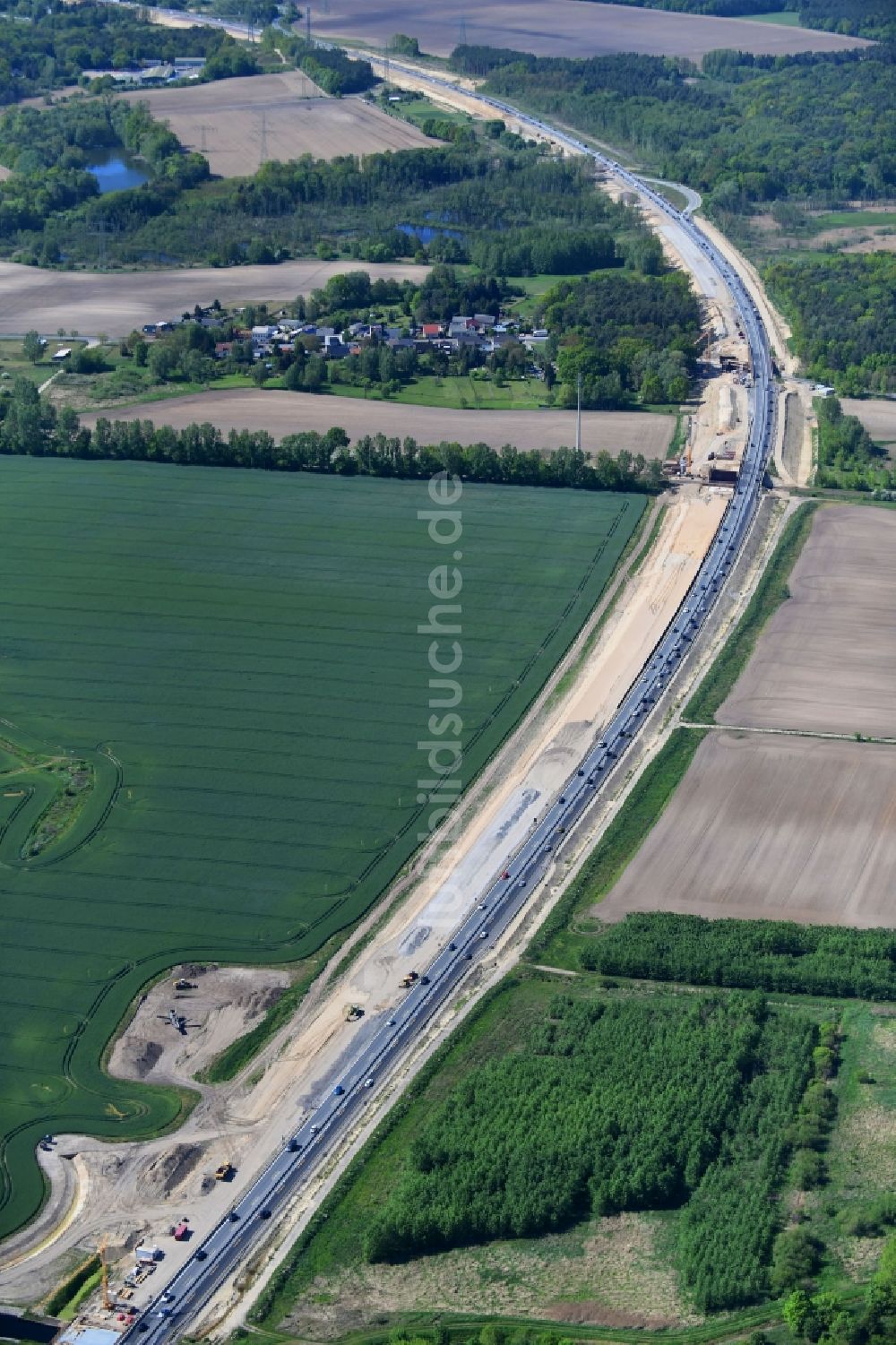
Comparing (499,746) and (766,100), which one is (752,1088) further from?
(766,100)

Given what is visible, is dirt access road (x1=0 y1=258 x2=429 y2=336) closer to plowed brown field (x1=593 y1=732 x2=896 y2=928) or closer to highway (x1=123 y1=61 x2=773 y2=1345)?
highway (x1=123 y1=61 x2=773 y2=1345)

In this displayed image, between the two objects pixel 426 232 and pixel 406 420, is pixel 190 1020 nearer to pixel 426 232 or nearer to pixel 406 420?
pixel 406 420

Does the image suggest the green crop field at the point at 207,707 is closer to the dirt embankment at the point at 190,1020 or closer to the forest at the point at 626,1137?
the dirt embankment at the point at 190,1020

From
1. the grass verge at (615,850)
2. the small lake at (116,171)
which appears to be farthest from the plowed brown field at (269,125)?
the grass verge at (615,850)

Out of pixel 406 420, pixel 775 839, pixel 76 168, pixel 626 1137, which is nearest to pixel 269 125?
pixel 76 168

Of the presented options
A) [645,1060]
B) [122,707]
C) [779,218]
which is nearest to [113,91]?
[779,218]

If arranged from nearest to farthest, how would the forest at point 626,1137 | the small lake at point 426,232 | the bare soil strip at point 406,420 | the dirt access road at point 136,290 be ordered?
the forest at point 626,1137
the bare soil strip at point 406,420
the dirt access road at point 136,290
the small lake at point 426,232
